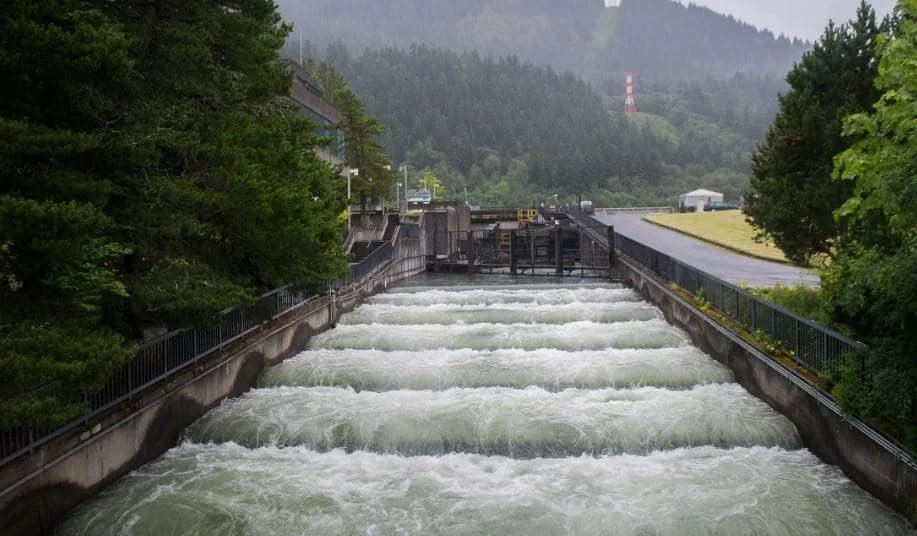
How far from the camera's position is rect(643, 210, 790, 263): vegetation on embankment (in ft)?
125

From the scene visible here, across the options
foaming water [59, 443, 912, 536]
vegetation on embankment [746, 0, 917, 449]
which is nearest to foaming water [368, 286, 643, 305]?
vegetation on embankment [746, 0, 917, 449]

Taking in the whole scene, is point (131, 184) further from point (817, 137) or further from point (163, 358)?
point (817, 137)

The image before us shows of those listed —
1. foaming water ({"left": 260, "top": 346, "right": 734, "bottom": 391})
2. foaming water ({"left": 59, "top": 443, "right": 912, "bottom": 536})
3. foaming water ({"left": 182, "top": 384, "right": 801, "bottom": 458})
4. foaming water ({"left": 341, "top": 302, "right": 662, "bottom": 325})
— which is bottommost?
foaming water ({"left": 59, "top": 443, "right": 912, "bottom": 536})

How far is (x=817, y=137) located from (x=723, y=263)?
643 inches

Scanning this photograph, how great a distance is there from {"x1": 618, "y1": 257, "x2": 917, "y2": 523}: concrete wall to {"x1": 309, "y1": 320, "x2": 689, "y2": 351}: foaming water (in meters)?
1.81

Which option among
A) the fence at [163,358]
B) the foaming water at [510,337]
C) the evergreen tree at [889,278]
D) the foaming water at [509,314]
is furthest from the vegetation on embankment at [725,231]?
Result: the fence at [163,358]

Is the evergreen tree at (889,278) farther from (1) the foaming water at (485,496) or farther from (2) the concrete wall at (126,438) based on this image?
(2) the concrete wall at (126,438)

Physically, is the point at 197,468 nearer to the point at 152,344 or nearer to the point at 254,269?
the point at 152,344

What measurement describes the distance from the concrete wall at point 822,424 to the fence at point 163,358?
11.8 m

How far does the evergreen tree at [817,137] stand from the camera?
725 inches

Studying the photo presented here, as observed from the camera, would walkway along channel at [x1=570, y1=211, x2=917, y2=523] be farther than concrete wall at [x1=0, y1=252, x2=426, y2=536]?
Yes

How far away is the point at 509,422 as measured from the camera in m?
14.0

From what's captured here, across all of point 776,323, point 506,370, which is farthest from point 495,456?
point 776,323

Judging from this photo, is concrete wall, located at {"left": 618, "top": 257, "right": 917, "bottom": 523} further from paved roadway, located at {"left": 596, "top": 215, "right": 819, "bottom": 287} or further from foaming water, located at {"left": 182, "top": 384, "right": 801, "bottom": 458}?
paved roadway, located at {"left": 596, "top": 215, "right": 819, "bottom": 287}
